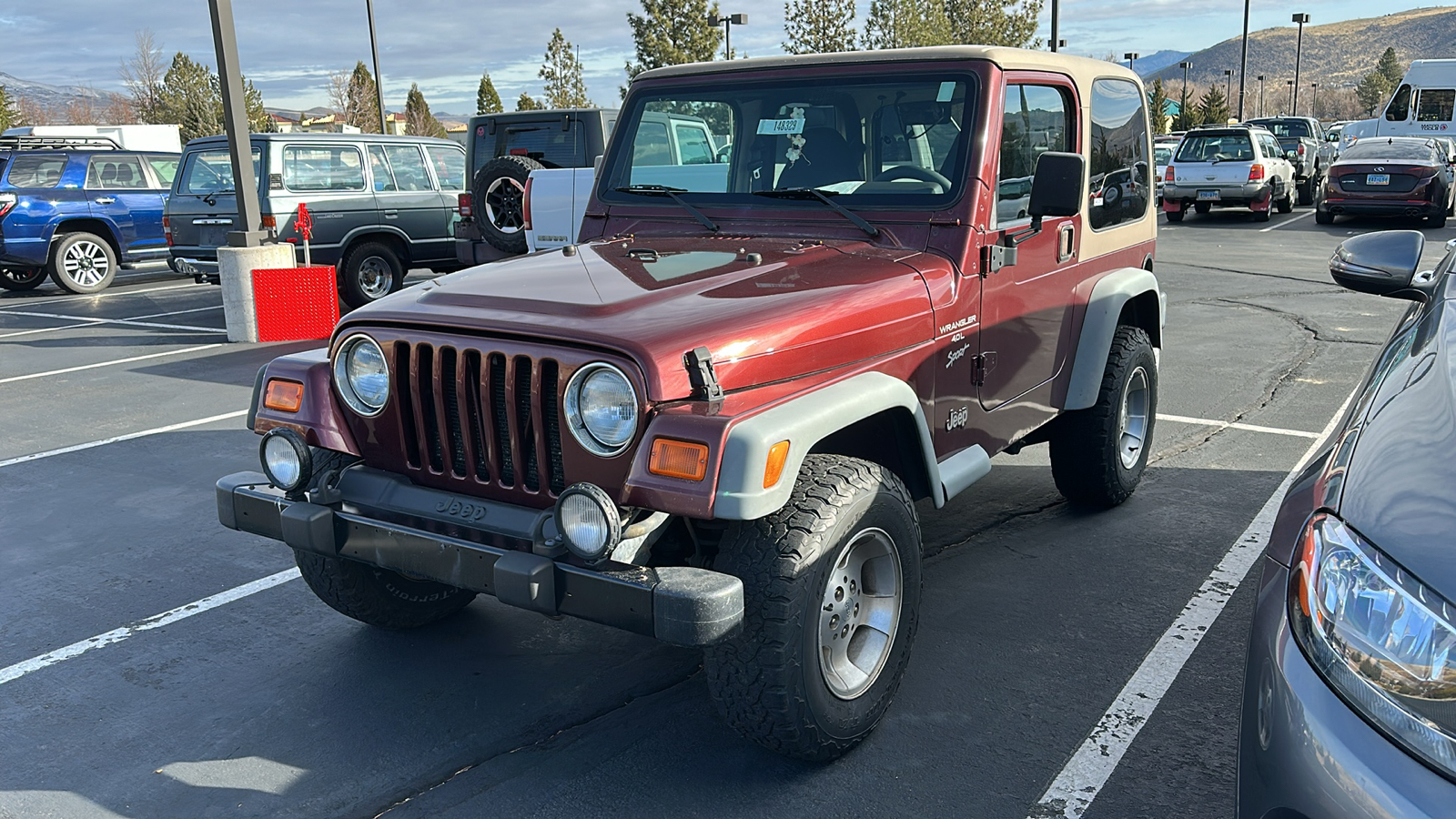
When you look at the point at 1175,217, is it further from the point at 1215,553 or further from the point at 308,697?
the point at 308,697

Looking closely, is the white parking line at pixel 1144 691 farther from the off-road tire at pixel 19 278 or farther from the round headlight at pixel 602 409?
the off-road tire at pixel 19 278

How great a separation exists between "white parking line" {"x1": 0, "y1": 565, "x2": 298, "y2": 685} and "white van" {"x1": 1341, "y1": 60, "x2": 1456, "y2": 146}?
1054 inches

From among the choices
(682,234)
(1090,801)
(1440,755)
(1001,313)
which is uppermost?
(682,234)

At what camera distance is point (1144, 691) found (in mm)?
3592

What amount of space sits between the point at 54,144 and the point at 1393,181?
21.3 m

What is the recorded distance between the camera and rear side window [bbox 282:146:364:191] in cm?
1215

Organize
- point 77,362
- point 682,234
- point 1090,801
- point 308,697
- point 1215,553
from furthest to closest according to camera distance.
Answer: point 77,362 < point 1215,553 < point 682,234 < point 308,697 < point 1090,801

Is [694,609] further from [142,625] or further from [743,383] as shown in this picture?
[142,625]

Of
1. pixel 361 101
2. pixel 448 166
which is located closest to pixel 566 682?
pixel 448 166

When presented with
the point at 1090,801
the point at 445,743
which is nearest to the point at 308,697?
the point at 445,743

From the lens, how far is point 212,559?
4.91 m

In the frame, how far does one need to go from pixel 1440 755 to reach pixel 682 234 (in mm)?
3097

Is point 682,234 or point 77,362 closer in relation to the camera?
point 682,234

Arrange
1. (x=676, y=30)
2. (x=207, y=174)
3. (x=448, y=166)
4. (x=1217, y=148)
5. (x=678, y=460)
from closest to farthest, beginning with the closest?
(x=678, y=460) < (x=207, y=174) < (x=448, y=166) < (x=1217, y=148) < (x=676, y=30)
